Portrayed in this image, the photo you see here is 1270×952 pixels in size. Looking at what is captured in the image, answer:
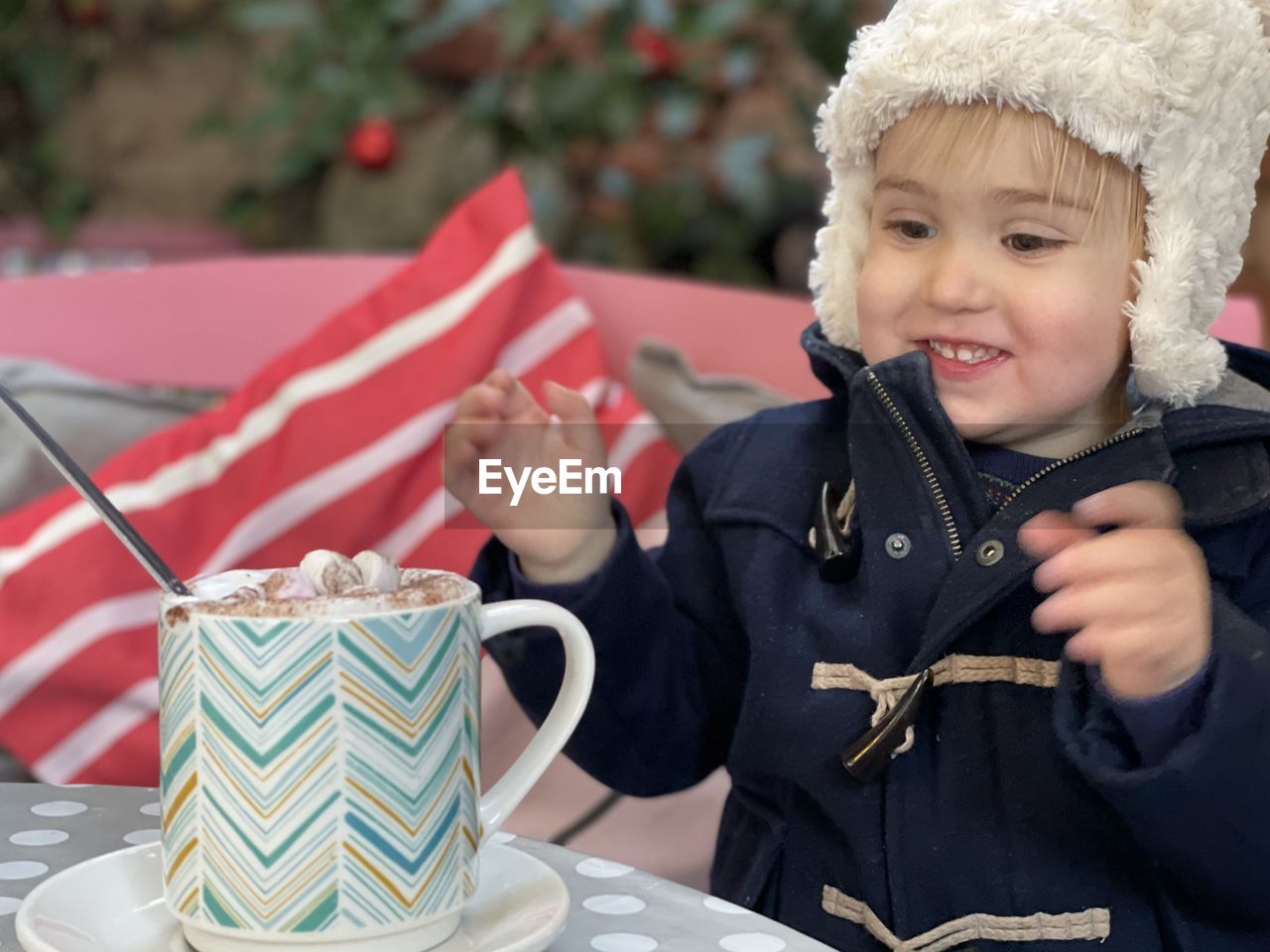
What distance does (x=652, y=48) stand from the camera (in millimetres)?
2219

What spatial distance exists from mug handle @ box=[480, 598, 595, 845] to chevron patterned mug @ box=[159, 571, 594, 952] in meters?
0.04

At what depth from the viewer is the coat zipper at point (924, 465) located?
77cm

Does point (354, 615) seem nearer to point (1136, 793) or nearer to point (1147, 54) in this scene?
point (1136, 793)

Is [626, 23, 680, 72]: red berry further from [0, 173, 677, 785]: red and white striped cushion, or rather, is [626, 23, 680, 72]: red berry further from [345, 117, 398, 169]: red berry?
[0, 173, 677, 785]: red and white striped cushion

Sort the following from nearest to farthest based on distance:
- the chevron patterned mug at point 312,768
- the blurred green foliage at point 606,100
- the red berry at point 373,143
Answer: the chevron patterned mug at point 312,768 → the blurred green foliage at point 606,100 → the red berry at point 373,143

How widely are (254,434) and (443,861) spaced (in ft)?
2.58

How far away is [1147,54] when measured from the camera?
737 millimetres

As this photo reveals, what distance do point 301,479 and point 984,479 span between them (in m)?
0.60

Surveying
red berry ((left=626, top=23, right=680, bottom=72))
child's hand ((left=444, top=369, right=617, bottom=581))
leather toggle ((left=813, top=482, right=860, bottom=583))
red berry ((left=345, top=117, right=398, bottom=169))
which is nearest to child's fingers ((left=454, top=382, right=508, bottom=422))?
child's hand ((left=444, top=369, right=617, bottom=581))

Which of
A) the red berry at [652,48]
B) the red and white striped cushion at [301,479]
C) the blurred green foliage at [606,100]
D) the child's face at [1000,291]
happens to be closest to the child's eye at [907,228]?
the child's face at [1000,291]

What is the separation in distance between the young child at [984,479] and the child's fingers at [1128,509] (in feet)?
0.24

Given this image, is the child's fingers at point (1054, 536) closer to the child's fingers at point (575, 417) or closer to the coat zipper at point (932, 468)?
the coat zipper at point (932, 468)

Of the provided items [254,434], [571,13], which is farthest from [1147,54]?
[571,13]

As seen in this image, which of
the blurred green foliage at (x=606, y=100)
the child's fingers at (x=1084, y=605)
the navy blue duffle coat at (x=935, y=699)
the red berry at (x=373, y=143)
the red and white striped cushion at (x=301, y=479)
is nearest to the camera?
the child's fingers at (x=1084, y=605)
